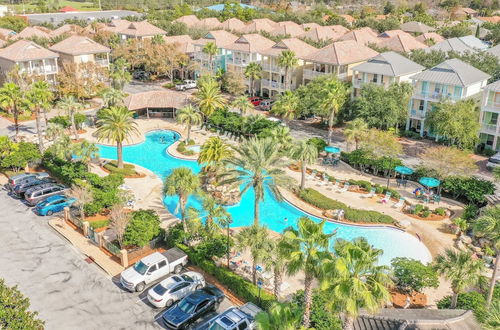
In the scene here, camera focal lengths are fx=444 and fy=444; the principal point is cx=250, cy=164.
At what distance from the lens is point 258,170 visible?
31.8 m

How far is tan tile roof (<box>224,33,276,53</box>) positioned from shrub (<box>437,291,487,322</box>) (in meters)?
55.9

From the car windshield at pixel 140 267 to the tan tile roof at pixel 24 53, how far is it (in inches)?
2012

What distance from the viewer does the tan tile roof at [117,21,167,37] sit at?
97.6 meters

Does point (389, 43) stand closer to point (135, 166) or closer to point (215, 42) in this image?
point (215, 42)

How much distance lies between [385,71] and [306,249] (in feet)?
146

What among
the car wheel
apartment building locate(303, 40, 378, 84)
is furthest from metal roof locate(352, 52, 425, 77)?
the car wheel

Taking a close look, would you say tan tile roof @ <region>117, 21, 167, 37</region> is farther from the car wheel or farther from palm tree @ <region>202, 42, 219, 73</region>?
the car wheel

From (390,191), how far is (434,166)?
459 cm

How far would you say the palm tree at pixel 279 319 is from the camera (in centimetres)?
1708

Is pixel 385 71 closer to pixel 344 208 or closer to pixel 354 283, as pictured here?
pixel 344 208

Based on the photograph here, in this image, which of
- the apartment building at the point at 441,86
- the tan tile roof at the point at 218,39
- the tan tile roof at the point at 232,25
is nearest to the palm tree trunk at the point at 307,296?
the apartment building at the point at 441,86

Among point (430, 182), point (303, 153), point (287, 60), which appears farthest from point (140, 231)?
point (287, 60)

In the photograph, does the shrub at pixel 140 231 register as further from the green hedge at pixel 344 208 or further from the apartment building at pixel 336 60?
the apartment building at pixel 336 60

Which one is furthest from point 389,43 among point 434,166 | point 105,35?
point 105,35
